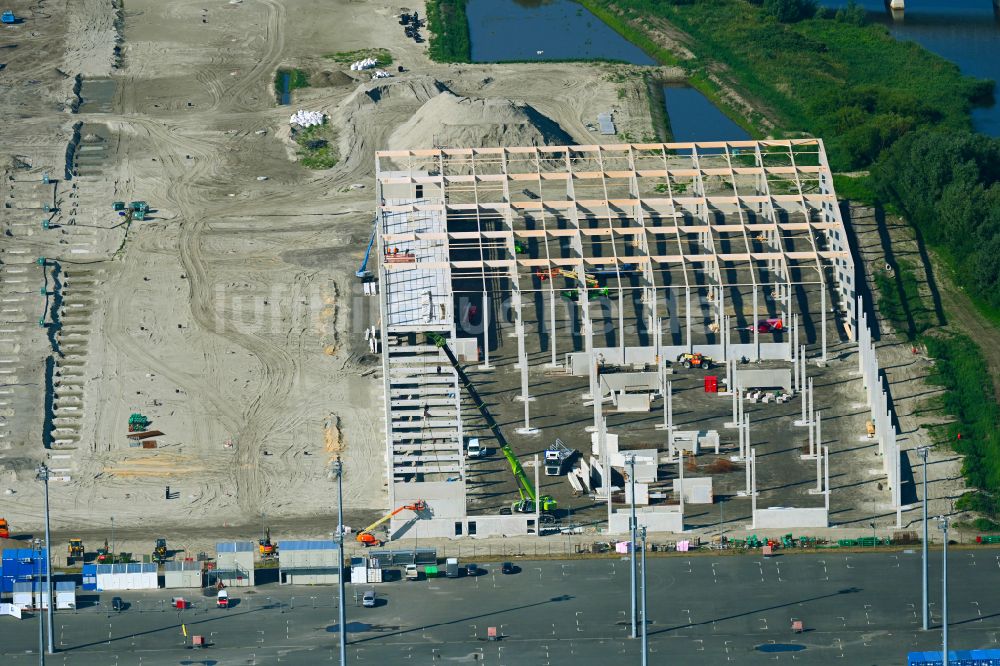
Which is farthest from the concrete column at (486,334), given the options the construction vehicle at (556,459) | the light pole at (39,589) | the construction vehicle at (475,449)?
the light pole at (39,589)

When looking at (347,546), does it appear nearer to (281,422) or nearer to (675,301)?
(281,422)

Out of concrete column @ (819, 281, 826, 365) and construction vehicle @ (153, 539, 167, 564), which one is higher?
Answer: concrete column @ (819, 281, 826, 365)

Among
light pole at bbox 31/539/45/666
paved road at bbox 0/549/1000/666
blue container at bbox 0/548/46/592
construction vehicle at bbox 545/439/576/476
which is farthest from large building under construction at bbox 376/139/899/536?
blue container at bbox 0/548/46/592

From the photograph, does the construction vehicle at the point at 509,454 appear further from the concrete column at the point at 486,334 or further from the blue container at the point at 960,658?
the blue container at the point at 960,658

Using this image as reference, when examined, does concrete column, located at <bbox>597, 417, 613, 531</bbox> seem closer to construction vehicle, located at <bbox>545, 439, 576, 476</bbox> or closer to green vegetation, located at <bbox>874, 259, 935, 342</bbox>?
construction vehicle, located at <bbox>545, 439, 576, 476</bbox>

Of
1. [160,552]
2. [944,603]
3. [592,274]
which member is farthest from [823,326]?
[160,552]

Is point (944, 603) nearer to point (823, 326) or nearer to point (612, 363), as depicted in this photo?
point (823, 326)
